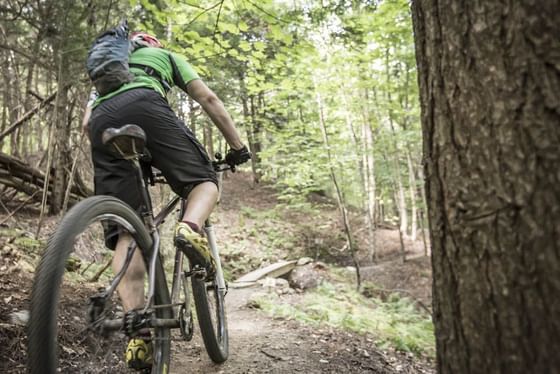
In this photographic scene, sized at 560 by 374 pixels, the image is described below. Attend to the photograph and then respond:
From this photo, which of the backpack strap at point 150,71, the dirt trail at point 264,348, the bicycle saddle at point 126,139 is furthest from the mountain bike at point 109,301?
the backpack strap at point 150,71

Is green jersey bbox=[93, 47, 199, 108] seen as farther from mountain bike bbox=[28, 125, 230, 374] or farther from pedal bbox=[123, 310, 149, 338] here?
pedal bbox=[123, 310, 149, 338]

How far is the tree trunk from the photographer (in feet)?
3.76

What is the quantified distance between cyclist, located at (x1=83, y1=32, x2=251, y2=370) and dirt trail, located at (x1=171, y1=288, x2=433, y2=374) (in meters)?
1.15

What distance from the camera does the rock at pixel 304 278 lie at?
8.88 m

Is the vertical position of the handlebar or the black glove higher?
the black glove

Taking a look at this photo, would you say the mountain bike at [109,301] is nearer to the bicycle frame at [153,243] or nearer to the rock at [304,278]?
the bicycle frame at [153,243]

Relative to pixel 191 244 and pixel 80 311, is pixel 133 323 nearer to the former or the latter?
pixel 191 244

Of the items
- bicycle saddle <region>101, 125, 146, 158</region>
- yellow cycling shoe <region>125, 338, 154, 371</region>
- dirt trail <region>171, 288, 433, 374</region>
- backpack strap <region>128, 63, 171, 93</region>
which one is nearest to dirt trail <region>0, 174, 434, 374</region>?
dirt trail <region>171, 288, 433, 374</region>

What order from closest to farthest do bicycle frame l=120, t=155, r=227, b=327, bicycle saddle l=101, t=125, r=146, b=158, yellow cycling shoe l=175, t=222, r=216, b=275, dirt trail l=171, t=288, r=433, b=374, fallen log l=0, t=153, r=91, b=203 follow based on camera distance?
bicycle saddle l=101, t=125, r=146, b=158 → bicycle frame l=120, t=155, r=227, b=327 → yellow cycling shoe l=175, t=222, r=216, b=275 → dirt trail l=171, t=288, r=433, b=374 → fallen log l=0, t=153, r=91, b=203

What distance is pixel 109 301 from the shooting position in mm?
1871

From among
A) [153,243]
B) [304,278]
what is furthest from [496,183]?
[304,278]

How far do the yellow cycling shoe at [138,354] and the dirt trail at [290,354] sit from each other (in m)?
1.02

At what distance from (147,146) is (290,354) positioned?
234 centimetres

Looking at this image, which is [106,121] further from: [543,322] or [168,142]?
[543,322]
